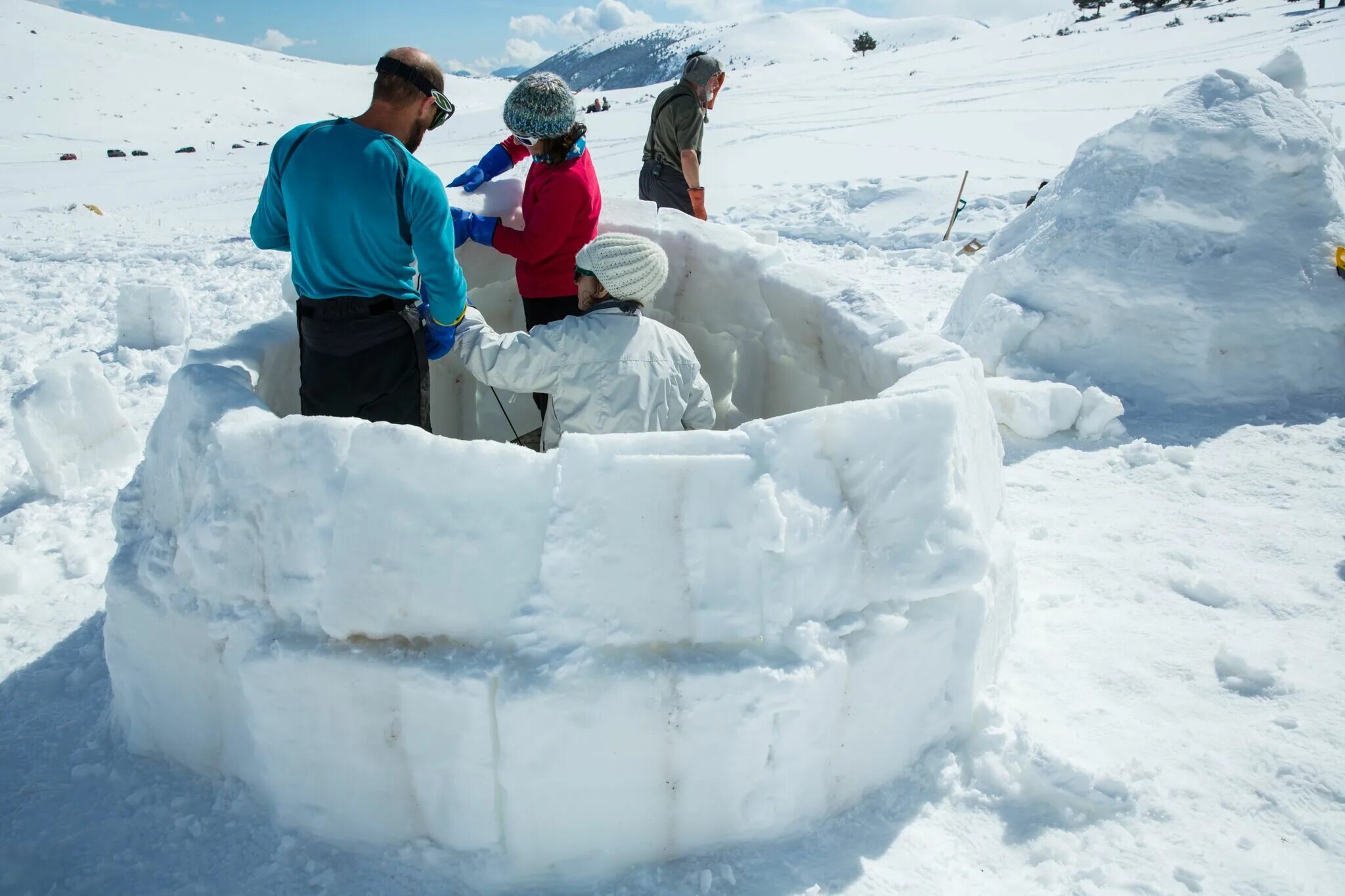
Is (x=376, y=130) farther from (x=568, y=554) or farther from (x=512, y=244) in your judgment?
(x=568, y=554)

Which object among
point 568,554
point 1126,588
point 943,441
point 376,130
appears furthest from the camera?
point 1126,588

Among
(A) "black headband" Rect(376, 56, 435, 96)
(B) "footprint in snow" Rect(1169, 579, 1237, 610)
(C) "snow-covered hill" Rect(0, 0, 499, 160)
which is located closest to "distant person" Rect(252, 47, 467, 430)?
(A) "black headband" Rect(376, 56, 435, 96)

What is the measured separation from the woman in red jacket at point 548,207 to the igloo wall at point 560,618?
1.17 m

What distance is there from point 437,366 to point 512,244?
2.43 ft

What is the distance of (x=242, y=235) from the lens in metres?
8.45

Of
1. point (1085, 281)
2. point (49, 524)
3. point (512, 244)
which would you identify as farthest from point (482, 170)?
point (1085, 281)

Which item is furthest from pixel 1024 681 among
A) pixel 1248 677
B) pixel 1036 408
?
pixel 1036 408

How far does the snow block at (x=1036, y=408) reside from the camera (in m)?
4.08

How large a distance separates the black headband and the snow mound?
3.28 m

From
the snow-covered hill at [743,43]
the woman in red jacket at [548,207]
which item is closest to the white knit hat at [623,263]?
the woman in red jacket at [548,207]

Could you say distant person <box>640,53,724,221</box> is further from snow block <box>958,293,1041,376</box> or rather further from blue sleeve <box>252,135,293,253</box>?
blue sleeve <box>252,135,293,253</box>

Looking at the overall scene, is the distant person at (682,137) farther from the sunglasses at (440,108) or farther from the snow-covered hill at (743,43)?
the snow-covered hill at (743,43)

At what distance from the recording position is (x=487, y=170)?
3562mm

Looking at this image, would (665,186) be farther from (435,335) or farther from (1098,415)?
(435,335)
